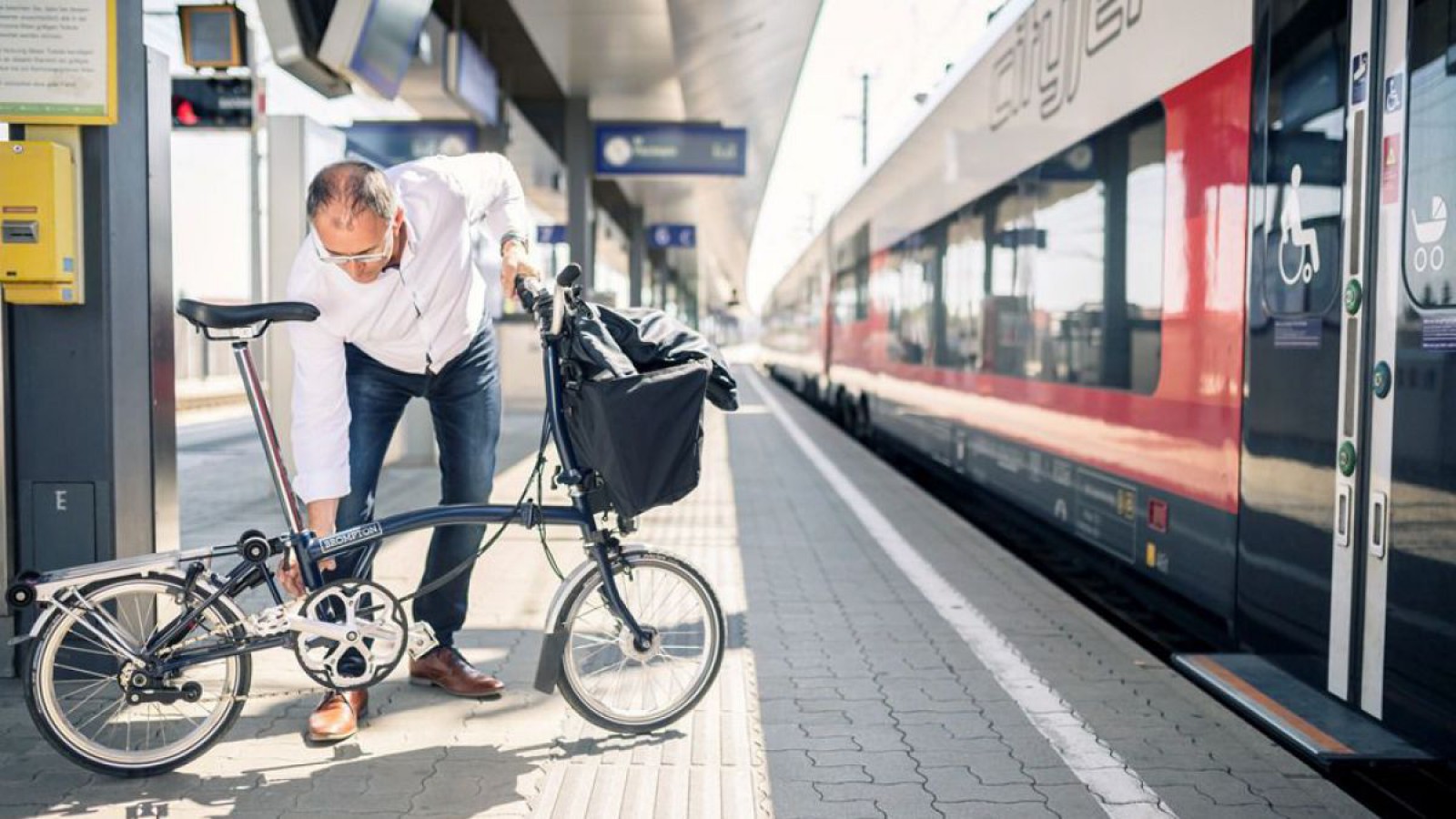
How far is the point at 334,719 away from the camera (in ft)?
12.6

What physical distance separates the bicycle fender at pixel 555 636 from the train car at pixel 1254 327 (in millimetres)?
1948

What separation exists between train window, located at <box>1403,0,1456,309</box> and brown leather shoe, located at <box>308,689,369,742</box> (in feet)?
10.1

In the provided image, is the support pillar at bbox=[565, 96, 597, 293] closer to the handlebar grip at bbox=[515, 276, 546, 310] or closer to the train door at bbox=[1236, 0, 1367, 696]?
the train door at bbox=[1236, 0, 1367, 696]

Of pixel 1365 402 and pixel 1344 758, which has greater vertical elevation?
pixel 1365 402

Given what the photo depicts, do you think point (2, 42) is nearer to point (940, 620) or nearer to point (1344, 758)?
point (940, 620)

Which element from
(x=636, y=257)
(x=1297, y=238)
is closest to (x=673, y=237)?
(x=636, y=257)

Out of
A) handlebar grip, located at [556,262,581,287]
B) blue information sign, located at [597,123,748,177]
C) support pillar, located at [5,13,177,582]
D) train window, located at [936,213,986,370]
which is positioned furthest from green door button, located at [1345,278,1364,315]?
blue information sign, located at [597,123,748,177]

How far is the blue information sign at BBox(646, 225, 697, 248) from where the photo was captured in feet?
106

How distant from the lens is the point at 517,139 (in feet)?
66.9

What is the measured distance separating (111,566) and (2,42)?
1857 millimetres

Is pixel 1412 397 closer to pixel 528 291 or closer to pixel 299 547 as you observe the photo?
pixel 528 291

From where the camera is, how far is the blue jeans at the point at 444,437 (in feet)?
13.2

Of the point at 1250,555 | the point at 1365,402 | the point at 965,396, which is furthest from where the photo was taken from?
the point at 965,396

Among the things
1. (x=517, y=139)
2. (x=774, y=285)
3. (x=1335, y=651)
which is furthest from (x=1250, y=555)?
(x=774, y=285)
